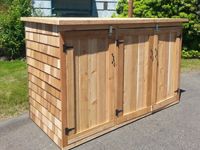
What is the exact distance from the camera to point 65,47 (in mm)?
4559

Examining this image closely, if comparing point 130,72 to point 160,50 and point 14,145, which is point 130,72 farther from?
point 14,145

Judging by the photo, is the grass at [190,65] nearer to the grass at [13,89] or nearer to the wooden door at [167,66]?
the wooden door at [167,66]

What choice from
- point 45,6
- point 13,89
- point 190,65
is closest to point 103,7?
point 45,6

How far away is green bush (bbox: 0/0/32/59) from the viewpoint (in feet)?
34.3

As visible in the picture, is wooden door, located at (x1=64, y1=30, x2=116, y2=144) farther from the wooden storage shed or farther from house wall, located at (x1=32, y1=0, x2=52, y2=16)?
house wall, located at (x1=32, y1=0, x2=52, y2=16)

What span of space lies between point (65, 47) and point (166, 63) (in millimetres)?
2575

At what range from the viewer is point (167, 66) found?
650 centimetres

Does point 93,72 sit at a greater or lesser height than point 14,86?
greater

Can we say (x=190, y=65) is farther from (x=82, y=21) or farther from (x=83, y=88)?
(x=82, y=21)

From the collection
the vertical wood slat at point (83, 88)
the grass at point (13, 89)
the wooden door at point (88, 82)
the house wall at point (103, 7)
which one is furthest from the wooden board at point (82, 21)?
the house wall at point (103, 7)

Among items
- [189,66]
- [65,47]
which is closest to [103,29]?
[65,47]

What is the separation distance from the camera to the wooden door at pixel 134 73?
17.9 ft

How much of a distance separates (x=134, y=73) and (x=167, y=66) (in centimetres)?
102

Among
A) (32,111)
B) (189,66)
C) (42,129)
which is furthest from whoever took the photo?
(189,66)
